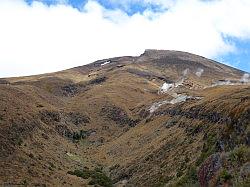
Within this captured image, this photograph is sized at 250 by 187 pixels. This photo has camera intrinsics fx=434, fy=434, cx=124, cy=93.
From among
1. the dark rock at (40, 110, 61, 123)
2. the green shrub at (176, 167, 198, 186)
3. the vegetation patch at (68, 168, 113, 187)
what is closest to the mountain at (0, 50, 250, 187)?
the vegetation patch at (68, 168, 113, 187)

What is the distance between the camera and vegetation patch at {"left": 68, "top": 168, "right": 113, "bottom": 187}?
213 ft

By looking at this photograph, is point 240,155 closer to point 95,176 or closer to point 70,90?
point 95,176

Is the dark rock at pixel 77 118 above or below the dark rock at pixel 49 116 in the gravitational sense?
below

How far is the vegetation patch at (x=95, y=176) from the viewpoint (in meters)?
65.0

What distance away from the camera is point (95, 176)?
6825cm

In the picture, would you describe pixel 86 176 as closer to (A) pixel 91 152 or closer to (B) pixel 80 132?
(A) pixel 91 152

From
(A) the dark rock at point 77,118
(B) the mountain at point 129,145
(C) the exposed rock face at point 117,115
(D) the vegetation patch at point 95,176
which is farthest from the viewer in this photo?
(C) the exposed rock face at point 117,115

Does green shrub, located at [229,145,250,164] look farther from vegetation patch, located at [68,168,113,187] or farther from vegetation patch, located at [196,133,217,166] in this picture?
vegetation patch, located at [68,168,113,187]

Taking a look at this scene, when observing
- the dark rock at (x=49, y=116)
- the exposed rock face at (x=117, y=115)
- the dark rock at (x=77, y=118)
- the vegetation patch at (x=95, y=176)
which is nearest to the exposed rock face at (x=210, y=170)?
the vegetation patch at (x=95, y=176)

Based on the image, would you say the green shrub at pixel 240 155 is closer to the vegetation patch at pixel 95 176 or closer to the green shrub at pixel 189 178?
the green shrub at pixel 189 178

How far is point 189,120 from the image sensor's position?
2808 inches

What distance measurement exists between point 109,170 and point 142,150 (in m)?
6.70

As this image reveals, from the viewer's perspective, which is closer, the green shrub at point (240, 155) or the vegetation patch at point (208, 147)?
the green shrub at point (240, 155)

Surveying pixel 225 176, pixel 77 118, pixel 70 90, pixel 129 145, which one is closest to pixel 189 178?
pixel 225 176
